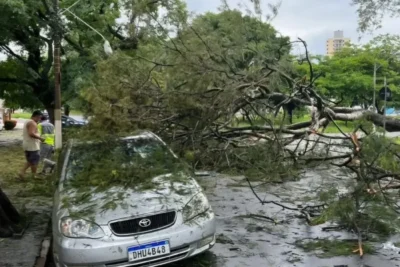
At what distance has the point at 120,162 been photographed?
19.1ft

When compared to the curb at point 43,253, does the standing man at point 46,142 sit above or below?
above

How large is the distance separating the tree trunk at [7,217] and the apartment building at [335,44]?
30899 millimetres

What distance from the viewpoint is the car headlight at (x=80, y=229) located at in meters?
4.60

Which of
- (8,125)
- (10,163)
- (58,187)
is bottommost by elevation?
(8,125)

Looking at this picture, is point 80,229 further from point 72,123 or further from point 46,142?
point 72,123

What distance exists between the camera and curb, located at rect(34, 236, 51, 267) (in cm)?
552

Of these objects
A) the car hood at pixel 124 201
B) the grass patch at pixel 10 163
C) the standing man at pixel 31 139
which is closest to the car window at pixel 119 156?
the car hood at pixel 124 201

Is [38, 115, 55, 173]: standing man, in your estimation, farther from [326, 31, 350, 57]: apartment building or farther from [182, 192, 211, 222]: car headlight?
[326, 31, 350, 57]: apartment building

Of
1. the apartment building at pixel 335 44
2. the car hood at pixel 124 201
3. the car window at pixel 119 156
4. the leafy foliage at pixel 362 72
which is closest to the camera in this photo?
the car hood at pixel 124 201

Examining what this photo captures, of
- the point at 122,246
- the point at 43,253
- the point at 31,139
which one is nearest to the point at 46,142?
the point at 31,139

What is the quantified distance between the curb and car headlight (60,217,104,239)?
3.53 feet

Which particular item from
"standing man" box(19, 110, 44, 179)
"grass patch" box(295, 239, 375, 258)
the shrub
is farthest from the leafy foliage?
"grass patch" box(295, 239, 375, 258)

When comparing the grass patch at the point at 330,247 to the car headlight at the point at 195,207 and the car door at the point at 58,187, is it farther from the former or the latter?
the car door at the point at 58,187

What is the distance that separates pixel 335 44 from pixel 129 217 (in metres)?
33.8
